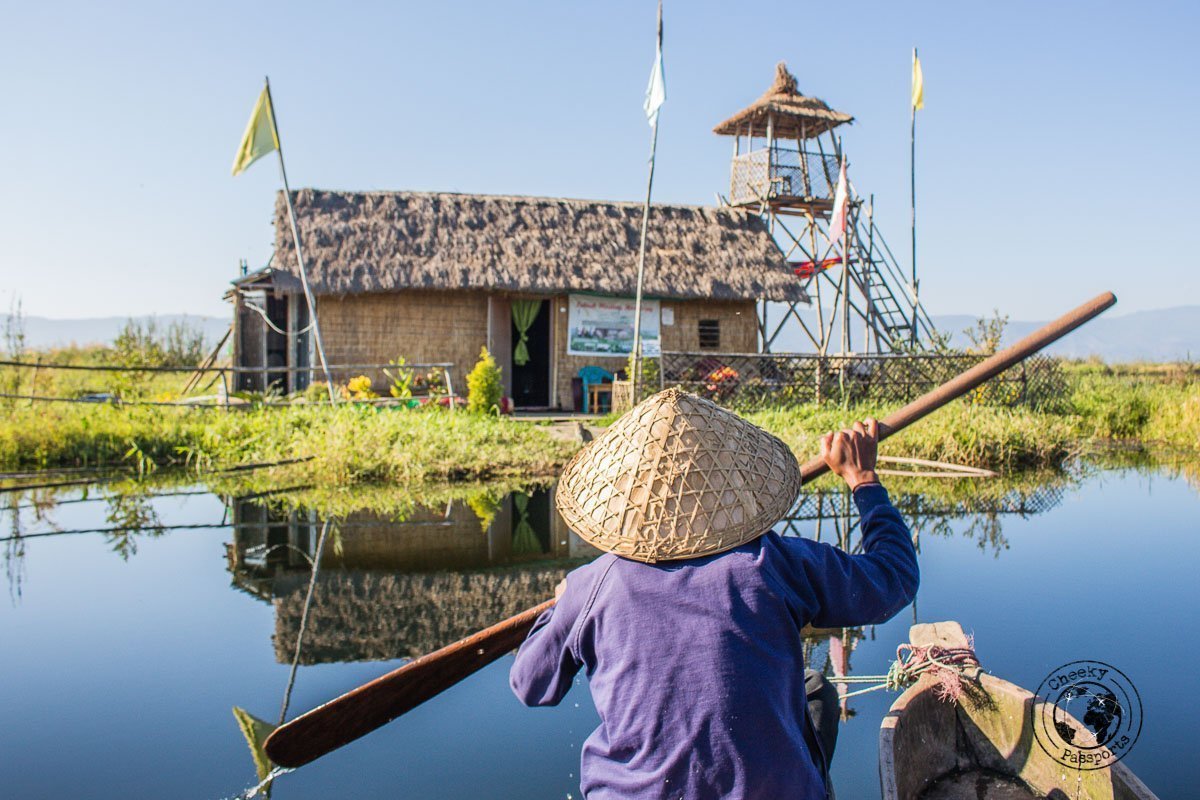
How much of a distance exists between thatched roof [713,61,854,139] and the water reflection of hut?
11.7 metres

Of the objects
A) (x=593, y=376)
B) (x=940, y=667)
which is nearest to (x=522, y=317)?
(x=593, y=376)

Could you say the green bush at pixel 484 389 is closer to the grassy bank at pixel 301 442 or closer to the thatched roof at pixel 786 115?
→ the grassy bank at pixel 301 442

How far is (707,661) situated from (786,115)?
17.2m

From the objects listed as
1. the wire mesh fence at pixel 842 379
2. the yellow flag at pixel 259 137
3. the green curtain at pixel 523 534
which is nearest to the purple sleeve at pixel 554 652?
the green curtain at pixel 523 534

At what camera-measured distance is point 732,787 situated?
67.3 inches

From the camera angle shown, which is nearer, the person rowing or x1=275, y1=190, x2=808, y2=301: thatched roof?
the person rowing

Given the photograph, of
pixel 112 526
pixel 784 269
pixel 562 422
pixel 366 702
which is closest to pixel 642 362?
pixel 562 422

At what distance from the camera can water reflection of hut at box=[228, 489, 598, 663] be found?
4.73 m

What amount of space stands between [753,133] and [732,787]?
17.7m

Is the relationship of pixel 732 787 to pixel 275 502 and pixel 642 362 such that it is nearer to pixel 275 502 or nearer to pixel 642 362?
pixel 275 502

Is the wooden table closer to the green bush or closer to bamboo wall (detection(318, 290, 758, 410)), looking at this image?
bamboo wall (detection(318, 290, 758, 410))

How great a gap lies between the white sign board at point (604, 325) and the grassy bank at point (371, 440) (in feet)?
14.1

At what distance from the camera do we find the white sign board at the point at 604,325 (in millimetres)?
15805

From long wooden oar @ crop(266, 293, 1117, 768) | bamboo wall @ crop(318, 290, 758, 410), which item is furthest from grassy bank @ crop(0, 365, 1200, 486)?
long wooden oar @ crop(266, 293, 1117, 768)
